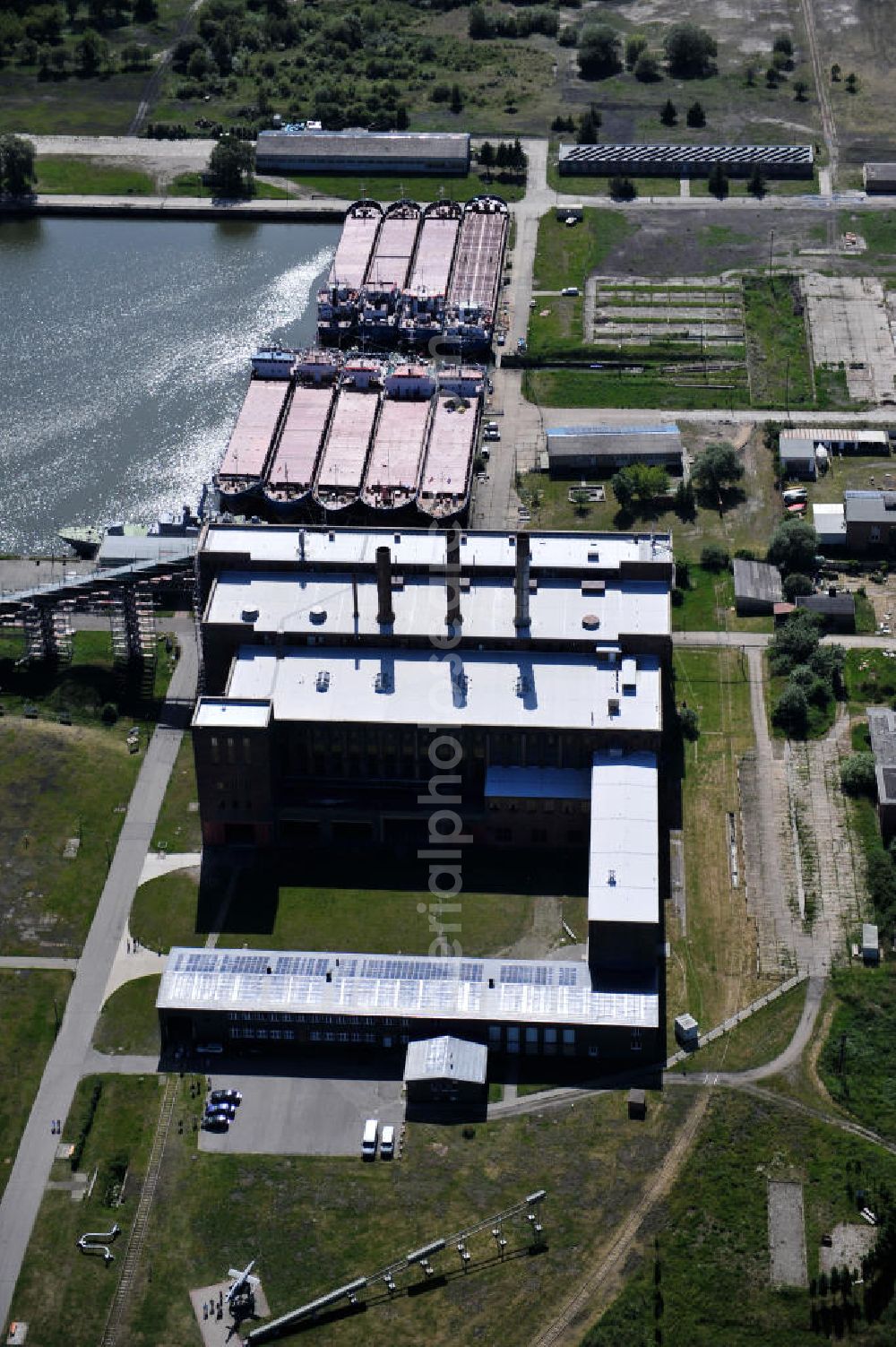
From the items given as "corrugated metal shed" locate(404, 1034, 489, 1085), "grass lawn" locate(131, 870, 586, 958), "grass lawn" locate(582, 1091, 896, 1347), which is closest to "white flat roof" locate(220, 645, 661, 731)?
"grass lawn" locate(131, 870, 586, 958)

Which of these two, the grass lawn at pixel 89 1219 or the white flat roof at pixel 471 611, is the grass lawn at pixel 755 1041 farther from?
the grass lawn at pixel 89 1219

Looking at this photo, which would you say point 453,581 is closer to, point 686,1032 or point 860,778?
point 860,778

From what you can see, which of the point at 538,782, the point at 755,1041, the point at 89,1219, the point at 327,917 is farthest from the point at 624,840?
the point at 89,1219

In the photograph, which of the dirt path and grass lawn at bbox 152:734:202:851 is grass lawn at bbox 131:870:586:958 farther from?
the dirt path

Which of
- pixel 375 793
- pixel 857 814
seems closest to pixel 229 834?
pixel 375 793

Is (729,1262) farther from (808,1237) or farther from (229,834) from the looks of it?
(229,834)

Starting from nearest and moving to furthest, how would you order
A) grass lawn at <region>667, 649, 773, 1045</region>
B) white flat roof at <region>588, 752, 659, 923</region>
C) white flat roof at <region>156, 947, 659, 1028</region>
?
1. white flat roof at <region>156, 947, 659, 1028</region>
2. white flat roof at <region>588, 752, 659, 923</region>
3. grass lawn at <region>667, 649, 773, 1045</region>

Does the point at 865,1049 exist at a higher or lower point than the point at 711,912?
higher
